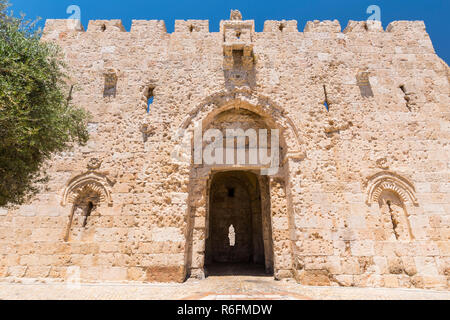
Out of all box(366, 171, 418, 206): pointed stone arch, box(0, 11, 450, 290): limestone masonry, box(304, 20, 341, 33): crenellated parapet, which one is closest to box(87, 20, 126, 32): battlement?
box(0, 11, 450, 290): limestone masonry

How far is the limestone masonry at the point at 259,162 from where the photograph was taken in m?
6.20

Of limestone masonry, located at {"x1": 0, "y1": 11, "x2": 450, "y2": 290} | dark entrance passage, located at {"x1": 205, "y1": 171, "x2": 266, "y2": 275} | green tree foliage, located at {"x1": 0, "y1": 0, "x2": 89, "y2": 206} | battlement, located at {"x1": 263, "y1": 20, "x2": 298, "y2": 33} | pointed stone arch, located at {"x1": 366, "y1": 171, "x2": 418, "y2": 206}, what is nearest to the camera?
green tree foliage, located at {"x1": 0, "y1": 0, "x2": 89, "y2": 206}

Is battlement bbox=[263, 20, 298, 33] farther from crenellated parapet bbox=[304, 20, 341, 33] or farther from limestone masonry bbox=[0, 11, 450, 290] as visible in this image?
crenellated parapet bbox=[304, 20, 341, 33]

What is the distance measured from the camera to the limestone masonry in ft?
20.3

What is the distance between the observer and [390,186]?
682 centimetres

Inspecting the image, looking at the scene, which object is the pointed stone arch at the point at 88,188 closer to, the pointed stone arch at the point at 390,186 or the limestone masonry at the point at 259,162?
the limestone masonry at the point at 259,162

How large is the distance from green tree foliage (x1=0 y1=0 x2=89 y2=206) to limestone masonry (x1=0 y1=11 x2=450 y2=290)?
3.39 feet

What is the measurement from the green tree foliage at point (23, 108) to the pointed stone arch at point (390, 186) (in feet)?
26.5

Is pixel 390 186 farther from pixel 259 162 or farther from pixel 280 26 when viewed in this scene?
pixel 280 26

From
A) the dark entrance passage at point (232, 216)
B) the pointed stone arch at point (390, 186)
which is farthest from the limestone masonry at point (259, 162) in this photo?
the dark entrance passage at point (232, 216)

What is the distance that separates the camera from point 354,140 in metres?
7.18

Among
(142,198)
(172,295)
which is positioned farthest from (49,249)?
(172,295)

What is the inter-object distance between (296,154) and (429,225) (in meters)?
4.05
